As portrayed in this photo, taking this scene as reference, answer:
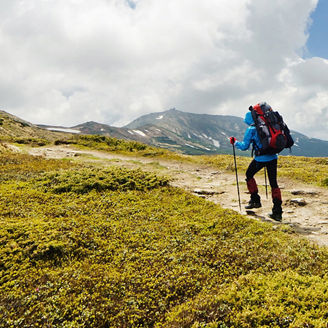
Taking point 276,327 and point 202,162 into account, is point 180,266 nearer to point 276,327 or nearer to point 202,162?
point 276,327

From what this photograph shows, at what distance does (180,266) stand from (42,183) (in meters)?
7.71

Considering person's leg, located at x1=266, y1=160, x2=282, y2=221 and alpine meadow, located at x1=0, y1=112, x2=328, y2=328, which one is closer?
alpine meadow, located at x1=0, y1=112, x2=328, y2=328

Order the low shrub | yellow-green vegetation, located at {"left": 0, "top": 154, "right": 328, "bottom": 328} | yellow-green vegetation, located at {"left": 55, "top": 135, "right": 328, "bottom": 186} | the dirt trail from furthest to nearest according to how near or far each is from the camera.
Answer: yellow-green vegetation, located at {"left": 55, "top": 135, "right": 328, "bottom": 186} < the low shrub < the dirt trail < yellow-green vegetation, located at {"left": 0, "top": 154, "right": 328, "bottom": 328}

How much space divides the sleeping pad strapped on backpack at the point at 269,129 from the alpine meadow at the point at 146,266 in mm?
3266

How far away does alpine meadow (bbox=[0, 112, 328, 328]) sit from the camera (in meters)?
4.12

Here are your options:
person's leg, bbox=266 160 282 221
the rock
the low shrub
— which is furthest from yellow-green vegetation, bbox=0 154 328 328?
the rock

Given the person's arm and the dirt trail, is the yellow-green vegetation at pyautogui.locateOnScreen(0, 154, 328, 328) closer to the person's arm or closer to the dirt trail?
the dirt trail

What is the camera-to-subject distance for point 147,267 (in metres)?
5.42

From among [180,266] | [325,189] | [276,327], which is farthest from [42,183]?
[325,189]

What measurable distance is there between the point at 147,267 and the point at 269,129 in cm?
746

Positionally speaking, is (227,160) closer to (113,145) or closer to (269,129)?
(269,129)

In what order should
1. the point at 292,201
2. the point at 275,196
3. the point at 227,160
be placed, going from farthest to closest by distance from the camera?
the point at 227,160 < the point at 292,201 < the point at 275,196

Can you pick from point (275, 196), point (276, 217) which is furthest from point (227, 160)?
point (276, 217)

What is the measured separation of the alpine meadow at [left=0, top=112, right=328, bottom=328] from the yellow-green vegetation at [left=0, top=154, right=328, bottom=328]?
0.02 meters
